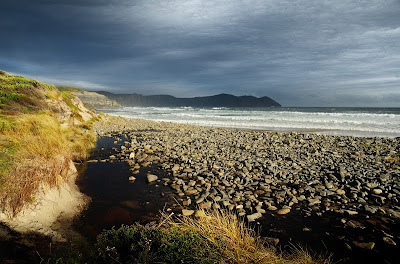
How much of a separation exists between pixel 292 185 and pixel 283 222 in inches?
90.7

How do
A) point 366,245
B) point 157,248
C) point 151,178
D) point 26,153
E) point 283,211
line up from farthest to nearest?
point 151,178 < point 26,153 < point 283,211 < point 366,245 < point 157,248

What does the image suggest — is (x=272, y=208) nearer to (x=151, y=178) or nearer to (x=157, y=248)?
(x=157, y=248)

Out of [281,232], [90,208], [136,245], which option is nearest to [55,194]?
[90,208]

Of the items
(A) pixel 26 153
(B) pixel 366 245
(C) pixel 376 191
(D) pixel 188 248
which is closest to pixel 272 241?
(B) pixel 366 245

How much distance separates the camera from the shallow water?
4.32m

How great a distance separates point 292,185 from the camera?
7246mm

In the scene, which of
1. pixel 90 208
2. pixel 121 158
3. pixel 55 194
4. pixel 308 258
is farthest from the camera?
pixel 121 158

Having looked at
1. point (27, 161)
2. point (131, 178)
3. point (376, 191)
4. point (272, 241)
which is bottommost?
point (272, 241)

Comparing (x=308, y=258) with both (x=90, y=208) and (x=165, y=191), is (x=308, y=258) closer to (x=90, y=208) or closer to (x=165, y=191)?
(x=165, y=191)

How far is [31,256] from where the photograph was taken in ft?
11.3

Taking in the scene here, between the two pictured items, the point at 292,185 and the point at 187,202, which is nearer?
the point at 187,202

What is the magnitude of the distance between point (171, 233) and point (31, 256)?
2287 millimetres

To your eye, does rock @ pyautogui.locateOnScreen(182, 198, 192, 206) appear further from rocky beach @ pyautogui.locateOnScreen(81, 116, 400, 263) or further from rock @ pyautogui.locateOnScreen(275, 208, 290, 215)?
rock @ pyautogui.locateOnScreen(275, 208, 290, 215)

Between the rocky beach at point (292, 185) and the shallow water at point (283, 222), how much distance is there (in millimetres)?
26
